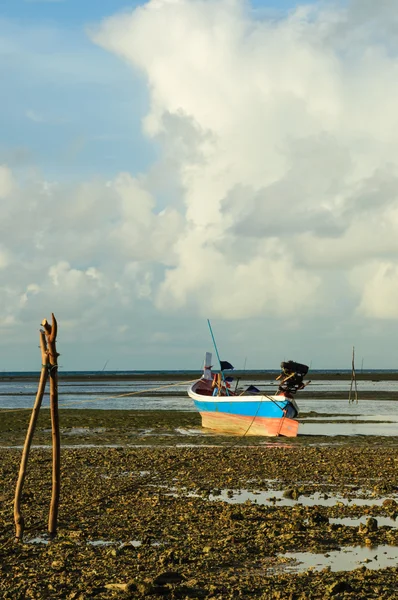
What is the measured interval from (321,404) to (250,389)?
22640 millimetres

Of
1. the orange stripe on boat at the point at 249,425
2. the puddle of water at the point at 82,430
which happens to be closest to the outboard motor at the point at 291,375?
the orange stripe on boat at the point at 249,425

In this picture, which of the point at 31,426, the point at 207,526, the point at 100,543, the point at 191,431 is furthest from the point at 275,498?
the point at 191,431

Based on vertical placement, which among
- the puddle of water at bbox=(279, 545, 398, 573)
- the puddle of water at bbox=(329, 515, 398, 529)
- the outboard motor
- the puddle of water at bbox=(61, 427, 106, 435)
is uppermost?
the outboard motor

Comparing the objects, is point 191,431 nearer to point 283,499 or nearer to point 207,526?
point 283,499

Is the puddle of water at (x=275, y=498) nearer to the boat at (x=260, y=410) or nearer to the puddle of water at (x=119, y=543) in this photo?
the puddle of water at (x=119, y=543)

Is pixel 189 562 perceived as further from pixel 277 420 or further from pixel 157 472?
pixel 277 420

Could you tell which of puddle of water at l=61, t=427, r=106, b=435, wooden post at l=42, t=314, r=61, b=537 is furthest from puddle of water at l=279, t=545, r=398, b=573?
puddle of water at l=61, t=427, r=106, b=435

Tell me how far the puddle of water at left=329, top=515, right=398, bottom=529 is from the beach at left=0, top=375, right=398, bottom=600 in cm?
2

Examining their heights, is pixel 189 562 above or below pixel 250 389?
below

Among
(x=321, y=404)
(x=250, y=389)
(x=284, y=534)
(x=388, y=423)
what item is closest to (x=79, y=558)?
(x=284, y=534)

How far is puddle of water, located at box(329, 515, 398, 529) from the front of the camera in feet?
46.0

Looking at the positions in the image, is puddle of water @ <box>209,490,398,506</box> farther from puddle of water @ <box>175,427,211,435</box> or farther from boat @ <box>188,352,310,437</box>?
puddle of water @ <box>175,427,211,435</box>

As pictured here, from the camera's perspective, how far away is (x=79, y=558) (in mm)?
11703

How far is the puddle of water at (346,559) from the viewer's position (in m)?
11.2
